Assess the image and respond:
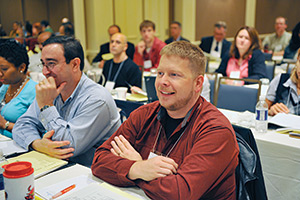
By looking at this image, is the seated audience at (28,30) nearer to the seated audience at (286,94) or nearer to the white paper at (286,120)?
the seated audience at (286,94)

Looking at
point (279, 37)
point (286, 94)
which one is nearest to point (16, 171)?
point (286, 94)

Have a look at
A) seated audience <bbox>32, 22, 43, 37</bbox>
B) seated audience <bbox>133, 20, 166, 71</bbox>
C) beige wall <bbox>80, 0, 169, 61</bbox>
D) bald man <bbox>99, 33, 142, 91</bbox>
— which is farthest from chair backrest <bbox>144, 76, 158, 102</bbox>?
beige wall <bbox>80, 0, 169, 61</bbox>

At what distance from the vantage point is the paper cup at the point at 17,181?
1.13m

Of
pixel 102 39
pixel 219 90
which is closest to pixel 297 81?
pixel 219 90

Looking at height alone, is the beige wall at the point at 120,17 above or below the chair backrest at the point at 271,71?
above

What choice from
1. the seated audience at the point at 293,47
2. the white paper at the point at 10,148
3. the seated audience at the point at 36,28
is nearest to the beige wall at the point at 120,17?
the seated audience at the point at 36,28

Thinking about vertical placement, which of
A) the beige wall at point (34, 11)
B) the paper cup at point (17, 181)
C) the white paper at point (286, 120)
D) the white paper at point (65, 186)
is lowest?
the white paper at point (286, 120)

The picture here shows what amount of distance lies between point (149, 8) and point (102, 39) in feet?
5.46

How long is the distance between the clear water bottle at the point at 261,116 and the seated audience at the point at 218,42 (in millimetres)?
4639

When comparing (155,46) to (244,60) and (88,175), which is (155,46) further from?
(88,175)

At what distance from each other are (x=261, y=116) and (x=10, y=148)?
1746 mm

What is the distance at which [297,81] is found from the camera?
271 centimetres

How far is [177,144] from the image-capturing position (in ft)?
4.96

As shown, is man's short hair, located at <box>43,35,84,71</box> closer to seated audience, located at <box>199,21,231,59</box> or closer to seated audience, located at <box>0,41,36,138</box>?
seated audience, located at <box>0,41,36,138</box>
